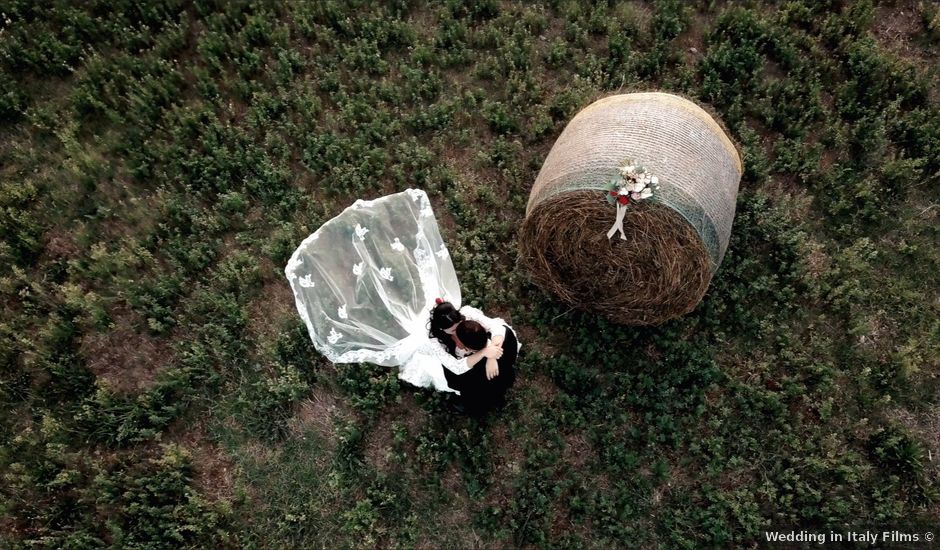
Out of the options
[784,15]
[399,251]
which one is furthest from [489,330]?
[784,15]

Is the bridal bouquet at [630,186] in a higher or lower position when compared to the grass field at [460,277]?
higher

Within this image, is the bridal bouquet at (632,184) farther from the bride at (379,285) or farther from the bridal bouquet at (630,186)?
the bride at (379,285)

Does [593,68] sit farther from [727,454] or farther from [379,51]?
[727,454]

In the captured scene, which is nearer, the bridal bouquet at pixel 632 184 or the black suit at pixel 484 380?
the bridal bouquet at pixel 632 184

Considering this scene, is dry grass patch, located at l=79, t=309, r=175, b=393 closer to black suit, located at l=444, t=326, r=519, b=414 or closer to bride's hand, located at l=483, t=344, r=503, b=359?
black suit, located at l=444, t=326, r=519, b=414

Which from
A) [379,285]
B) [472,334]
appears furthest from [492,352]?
[379,285]

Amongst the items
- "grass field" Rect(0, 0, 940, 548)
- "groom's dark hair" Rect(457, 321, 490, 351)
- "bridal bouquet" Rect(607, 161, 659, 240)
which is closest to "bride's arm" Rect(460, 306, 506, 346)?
"groom's dark hair" Rect(457, 321, 490, 351)

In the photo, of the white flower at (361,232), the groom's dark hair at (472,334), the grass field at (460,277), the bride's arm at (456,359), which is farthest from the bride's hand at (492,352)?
the white flower at (361,232)
